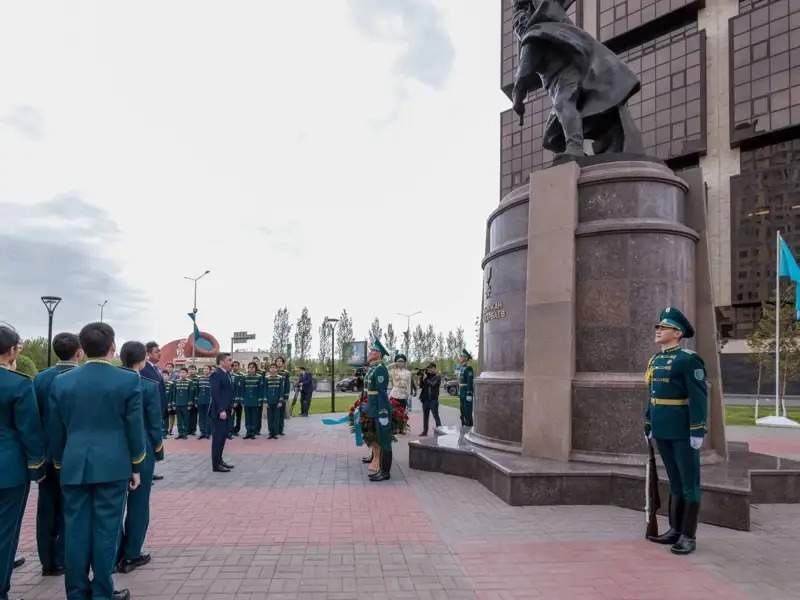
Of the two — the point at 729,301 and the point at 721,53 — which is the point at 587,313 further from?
the point at 721,53

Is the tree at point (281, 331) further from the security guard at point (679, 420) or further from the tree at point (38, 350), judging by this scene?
the security guard at point (679, 420)

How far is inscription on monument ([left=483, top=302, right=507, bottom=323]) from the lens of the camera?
9336 millimetres

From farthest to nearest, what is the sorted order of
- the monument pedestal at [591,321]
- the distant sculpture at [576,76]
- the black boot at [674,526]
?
1. the distant sculpture at [576,76]
2. the monument pedestal at [591,321]
3. the black boot at [674,526]

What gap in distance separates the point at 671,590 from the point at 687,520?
3.73 ft

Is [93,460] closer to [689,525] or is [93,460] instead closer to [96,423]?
[96,423]

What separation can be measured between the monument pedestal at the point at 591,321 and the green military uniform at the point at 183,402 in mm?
8965

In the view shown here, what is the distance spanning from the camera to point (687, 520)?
537cm

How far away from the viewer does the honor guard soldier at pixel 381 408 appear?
8750 millimetres

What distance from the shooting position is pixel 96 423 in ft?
13.0

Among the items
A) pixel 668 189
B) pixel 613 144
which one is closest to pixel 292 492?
pixel 668 189

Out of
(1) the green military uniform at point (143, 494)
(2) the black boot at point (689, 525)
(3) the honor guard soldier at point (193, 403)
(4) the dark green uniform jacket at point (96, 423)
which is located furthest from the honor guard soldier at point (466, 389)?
(4) the dark green uniform jacket at point (96, 423)

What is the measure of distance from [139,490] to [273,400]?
1036cm

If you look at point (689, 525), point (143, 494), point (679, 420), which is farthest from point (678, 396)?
point (143, 494)

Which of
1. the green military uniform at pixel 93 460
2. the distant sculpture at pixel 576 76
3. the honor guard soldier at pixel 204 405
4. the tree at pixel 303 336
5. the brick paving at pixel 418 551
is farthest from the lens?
the tree at pixel 303 336
